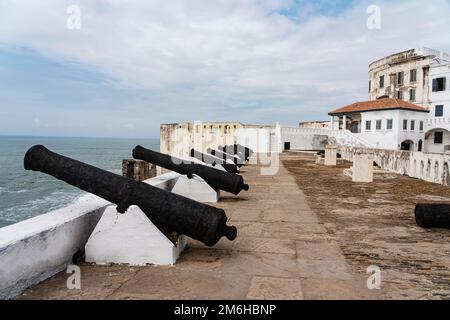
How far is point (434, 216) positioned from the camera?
16.0 feet

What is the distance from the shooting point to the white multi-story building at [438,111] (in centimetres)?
3603

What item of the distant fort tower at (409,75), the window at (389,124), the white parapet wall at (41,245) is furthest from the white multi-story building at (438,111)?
the white parapet wall at (41,245)

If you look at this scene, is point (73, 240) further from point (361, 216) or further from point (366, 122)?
point (366, 122)

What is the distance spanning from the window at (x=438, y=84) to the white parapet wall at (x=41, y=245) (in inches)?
1620

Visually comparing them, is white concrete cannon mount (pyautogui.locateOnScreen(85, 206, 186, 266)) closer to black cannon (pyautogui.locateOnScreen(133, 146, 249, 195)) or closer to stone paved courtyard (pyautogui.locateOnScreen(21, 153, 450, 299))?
stone paved courtyard (pyautogui.locateOnScreen(21, 153, 450, 299))

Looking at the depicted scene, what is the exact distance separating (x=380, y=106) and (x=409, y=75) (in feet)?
27.8

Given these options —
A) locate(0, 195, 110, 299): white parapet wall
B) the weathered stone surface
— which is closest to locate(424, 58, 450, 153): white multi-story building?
the weathered stone surface

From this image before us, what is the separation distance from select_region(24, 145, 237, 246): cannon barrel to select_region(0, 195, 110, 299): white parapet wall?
363 millimetres

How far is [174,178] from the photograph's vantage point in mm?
6781

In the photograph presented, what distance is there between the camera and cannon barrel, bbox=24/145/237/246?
331 centimetres

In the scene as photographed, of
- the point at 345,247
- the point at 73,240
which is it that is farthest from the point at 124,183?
the point at 345,247

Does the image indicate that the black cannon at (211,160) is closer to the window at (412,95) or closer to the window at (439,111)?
the window at (439,111)

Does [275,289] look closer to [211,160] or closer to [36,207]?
[211,160]
